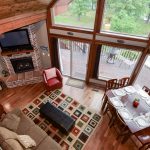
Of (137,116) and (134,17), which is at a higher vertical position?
(134,17)

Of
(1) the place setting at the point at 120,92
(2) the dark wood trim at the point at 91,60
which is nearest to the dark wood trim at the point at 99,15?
(2) the dark wood trim at the point at 91,60

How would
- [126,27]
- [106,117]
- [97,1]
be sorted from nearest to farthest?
[97,1] < [126,27] < [106,117]

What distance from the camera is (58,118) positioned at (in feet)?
13.0

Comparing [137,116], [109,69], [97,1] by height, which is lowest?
[109,69]

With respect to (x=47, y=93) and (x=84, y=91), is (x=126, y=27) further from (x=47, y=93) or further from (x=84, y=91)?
(x=47, y=93)

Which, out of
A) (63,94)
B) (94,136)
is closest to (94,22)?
(63,94)

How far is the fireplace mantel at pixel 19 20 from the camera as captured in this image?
127 inches

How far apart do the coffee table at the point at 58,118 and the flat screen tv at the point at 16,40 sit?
2602mm

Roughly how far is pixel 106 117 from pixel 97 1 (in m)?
3.65

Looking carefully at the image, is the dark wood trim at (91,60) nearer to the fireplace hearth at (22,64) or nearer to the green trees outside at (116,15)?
the green trees outside at (116,15)

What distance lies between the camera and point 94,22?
14.1ft

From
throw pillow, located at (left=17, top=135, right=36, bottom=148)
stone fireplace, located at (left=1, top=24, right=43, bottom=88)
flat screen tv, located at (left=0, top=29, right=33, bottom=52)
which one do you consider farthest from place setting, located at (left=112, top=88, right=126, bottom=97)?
flat screen tv, located at (left=0, top=29, right=33, bottom=52)

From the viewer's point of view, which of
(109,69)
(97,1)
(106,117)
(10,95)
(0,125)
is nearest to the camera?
(0,125)

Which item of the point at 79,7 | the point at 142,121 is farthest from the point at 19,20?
the point at 142,121
